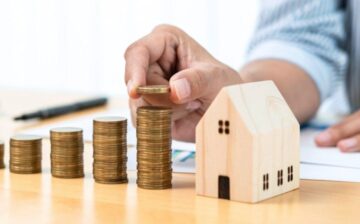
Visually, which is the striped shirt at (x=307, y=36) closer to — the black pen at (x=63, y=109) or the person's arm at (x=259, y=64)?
the person's arm at (x=259, y=64)

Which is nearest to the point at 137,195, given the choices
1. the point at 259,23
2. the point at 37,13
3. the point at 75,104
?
the point at 75,104

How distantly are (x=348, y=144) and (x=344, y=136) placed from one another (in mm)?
63

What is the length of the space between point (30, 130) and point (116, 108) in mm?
379

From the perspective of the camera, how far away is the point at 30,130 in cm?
160

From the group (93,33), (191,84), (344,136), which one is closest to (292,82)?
(344,136)

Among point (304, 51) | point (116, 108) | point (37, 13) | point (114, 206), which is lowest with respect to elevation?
point (114, 206)

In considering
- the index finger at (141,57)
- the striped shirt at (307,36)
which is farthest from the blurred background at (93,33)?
the index finger at (141,57)

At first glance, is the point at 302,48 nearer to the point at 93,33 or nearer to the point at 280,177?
the point at 280,177

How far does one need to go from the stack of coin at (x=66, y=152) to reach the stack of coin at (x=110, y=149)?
0.16 ft

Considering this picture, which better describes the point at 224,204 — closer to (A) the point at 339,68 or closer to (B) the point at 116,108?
(B) the point at 116,108

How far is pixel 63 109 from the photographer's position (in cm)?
184

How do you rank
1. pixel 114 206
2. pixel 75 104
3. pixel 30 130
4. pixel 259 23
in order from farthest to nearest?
pixel 259 23 → pixel 75 104 → pixel 30 130 → pixel 114 206

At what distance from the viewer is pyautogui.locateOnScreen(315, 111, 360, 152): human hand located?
1.39 meters

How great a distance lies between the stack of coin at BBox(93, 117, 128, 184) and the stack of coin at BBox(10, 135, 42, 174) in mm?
124
